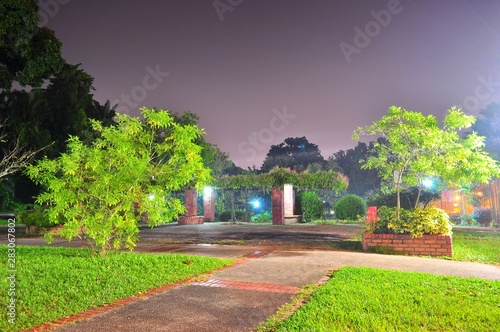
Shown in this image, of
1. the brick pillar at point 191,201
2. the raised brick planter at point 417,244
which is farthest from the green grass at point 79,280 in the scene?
the brick pillar at point 191,201

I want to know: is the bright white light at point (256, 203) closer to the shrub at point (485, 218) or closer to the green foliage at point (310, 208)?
the green foliage at point (310, 208)

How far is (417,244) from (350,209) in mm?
16889

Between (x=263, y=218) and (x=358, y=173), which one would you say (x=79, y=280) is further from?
(x=358, y=173)

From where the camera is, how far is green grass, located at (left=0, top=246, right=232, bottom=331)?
4.67 m

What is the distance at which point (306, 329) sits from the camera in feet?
12.9

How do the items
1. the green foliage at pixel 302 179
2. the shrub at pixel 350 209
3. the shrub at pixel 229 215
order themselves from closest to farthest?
the green foliage at pixel 302 179, the shrub at pixel 350 209, the shrub at pixel 229 215

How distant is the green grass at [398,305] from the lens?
13.5ft

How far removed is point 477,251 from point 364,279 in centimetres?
645

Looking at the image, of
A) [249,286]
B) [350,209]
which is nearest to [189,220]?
[350,209]

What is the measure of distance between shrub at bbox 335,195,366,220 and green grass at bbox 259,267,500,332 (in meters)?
20.4

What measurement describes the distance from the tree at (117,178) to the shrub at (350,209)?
20.2m

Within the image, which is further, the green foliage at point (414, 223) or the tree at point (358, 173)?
the tree at point (358, 173)

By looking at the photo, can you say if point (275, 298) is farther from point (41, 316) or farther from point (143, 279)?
point (41, 316)

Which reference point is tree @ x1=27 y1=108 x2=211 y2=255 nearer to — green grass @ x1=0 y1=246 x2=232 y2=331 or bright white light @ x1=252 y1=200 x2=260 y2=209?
green grass @ x1=0 y1=246 x2=232 y2=331
